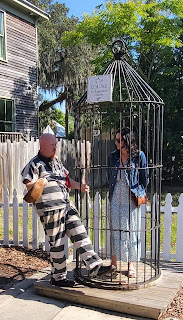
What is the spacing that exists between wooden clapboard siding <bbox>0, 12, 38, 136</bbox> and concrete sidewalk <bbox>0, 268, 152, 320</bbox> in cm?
1200

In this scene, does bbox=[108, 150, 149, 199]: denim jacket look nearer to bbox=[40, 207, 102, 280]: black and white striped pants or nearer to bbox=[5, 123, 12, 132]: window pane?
bbox=[40, 207, 102, 280]: black and white striped pants

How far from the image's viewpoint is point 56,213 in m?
3.16

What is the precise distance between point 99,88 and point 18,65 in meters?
12.5

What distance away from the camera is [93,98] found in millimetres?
3184

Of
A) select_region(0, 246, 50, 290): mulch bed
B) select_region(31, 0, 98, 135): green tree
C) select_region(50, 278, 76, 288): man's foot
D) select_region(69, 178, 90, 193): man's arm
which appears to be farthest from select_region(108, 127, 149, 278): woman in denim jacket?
select_region(31, 0, 98, 135): green tree

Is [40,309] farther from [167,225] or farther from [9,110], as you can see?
[9,110]

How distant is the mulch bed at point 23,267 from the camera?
10.0 ft

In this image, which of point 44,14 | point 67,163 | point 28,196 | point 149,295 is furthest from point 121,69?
point 44,14

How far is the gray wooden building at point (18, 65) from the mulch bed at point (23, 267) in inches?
401

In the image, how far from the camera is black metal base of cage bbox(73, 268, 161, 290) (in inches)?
128

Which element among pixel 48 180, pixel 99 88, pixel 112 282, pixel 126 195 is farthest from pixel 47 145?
pixel 112 282

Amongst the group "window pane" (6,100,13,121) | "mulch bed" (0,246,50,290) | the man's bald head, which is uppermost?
"window pane" (6,100,13,121)

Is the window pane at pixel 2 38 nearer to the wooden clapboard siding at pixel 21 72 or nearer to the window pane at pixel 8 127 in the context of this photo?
the wooden clapboard siding at pixel 21 72

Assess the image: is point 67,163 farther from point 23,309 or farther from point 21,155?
point 23,309
